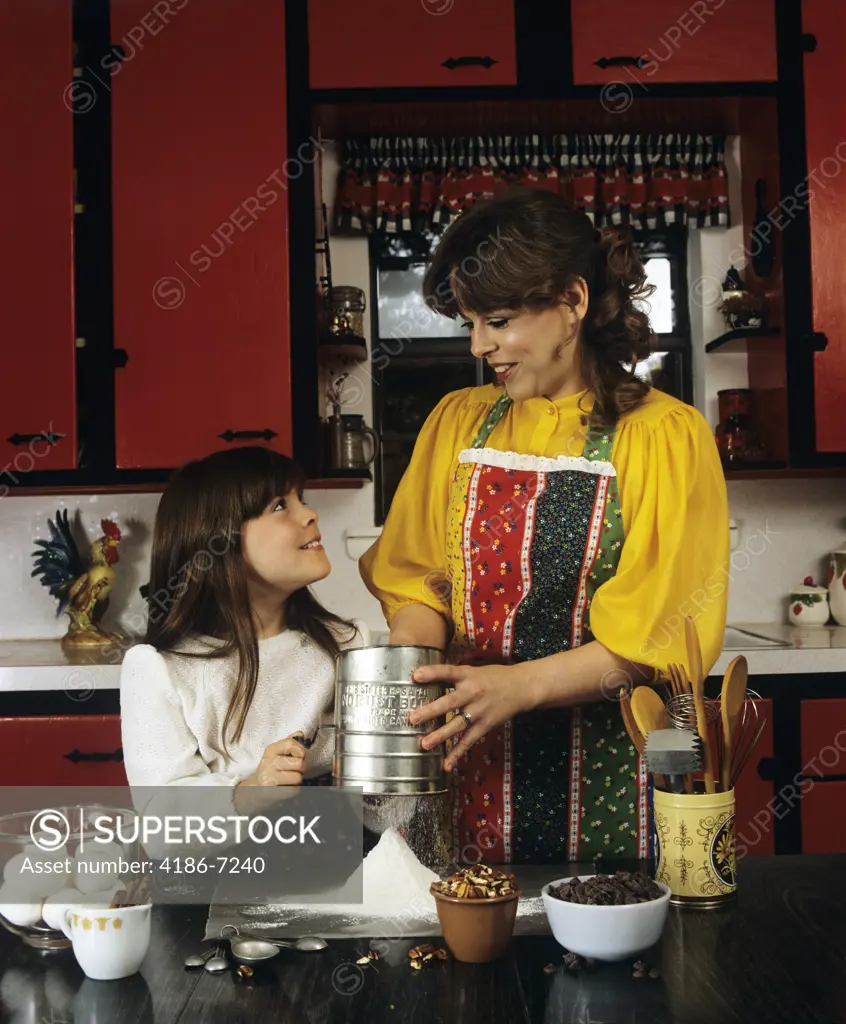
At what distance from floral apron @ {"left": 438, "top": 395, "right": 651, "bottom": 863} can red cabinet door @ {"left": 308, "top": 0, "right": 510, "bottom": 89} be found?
164 cm

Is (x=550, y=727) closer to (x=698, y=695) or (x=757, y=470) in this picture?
(x=698, y=695)

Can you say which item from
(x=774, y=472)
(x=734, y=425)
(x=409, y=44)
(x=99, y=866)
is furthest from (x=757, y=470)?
(x=99, y=866)

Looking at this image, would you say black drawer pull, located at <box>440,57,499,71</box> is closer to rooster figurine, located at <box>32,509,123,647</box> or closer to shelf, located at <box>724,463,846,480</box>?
shelf, located at <box>724,463,846,480</box>

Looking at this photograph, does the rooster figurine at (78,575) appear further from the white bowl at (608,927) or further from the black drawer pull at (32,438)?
the white bowl at (608,927)

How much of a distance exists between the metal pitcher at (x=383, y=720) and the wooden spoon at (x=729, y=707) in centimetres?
29

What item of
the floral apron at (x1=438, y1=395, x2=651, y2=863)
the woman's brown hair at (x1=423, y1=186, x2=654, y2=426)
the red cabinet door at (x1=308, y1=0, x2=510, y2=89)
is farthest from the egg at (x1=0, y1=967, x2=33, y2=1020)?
the red cabinet door at (x1=308, y1=0, x2=510, y2=89)

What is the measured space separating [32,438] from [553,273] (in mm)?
1762

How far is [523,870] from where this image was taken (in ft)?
4.23

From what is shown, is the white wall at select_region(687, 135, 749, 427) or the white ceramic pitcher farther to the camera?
the white wall at select_region(687, 135, 749, 427)

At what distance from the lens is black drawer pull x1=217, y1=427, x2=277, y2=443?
281 cm

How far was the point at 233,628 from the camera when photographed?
165cm

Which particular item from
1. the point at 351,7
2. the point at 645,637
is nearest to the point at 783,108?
the point at 351,7

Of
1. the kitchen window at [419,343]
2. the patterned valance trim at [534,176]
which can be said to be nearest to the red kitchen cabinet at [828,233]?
the patterned valance trim at [534,176]

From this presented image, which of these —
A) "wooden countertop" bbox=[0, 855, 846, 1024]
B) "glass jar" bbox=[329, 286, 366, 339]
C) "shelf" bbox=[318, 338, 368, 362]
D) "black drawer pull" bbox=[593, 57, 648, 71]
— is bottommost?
"wooden countertop" bbox=[0, 855, 846, 1024]
